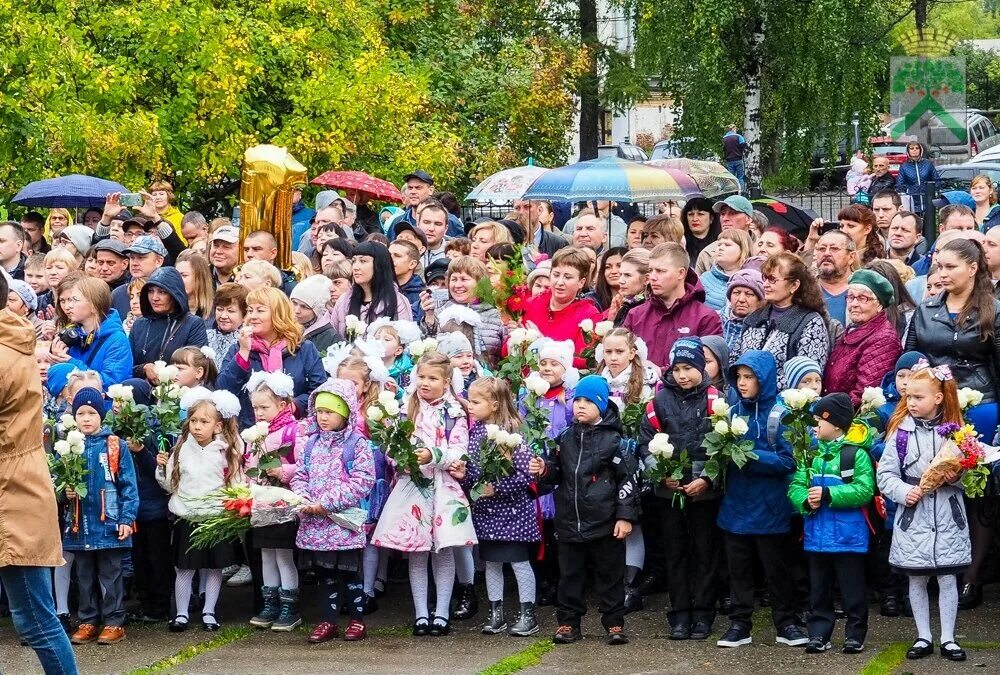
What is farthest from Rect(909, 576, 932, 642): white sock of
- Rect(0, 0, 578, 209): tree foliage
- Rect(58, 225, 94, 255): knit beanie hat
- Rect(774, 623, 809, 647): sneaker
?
Rect(0, 0, 578, 209): tree foliage

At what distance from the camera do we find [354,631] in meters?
8.89

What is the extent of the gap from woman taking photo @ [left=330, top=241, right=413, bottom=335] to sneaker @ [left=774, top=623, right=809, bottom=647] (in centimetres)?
323

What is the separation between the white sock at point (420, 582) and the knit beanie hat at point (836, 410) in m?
2.32

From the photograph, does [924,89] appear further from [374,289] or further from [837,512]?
[837,512]

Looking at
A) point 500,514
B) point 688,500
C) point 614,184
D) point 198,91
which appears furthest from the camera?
point 198,91

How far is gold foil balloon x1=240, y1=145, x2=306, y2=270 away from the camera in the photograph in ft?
40.4

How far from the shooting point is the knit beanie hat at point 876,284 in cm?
912

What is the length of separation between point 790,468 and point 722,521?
505 millimetres

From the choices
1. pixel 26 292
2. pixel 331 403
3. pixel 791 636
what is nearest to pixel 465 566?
pixel 331 403

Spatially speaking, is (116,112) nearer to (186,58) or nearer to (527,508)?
(186,58)

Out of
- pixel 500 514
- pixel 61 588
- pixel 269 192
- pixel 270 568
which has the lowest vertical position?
pixel 61 588

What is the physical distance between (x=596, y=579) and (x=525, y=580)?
423 mm

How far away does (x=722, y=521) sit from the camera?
8.64m

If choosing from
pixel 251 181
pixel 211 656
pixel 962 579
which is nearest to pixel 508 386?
pixel 211 656
